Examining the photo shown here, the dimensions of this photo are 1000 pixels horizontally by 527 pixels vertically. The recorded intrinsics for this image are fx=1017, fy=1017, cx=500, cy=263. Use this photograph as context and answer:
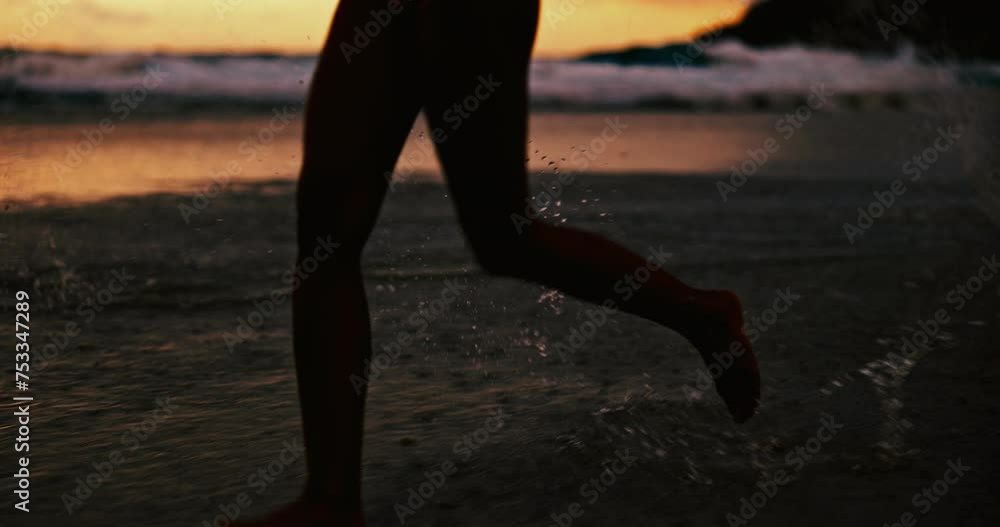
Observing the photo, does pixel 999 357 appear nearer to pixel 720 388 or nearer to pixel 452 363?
pixel 720 388

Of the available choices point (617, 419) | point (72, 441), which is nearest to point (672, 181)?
point (617, 419)

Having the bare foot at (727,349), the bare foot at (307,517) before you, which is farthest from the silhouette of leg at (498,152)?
the bare foot at (307,517)

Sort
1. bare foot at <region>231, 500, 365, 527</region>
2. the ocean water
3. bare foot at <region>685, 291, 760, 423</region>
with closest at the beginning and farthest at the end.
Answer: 1. bare foot at <region>231, 500, 365, 527</region>
2. bare foot at <region>685, 291, 760, 423</region>
3. the ocean water

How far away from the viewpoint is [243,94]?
881 inches

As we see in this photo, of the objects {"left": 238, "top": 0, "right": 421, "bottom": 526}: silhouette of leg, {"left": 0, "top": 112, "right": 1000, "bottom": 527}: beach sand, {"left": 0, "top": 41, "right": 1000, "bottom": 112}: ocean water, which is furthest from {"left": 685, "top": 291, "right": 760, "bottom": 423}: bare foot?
{"left": 0, "top": 41, "right": 1000, "bottom": 112}: ocean water

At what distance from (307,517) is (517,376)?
145 centimetres

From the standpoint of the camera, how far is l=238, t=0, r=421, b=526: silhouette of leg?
175 centimetres

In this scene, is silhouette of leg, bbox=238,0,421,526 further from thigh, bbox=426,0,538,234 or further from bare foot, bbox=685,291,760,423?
bare foot, bbox=685,291,760,423

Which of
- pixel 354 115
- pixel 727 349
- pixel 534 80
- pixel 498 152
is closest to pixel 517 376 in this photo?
pixel 727 349

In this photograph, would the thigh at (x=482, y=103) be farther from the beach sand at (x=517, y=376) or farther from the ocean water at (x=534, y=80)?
the ocean water at (x=534, y=80)

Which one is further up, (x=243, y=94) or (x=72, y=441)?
(x=72, y=441)

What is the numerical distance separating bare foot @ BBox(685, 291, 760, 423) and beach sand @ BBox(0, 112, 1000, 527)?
21 centimetres

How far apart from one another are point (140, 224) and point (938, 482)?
5.11 metres

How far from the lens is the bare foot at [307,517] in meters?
1.72
